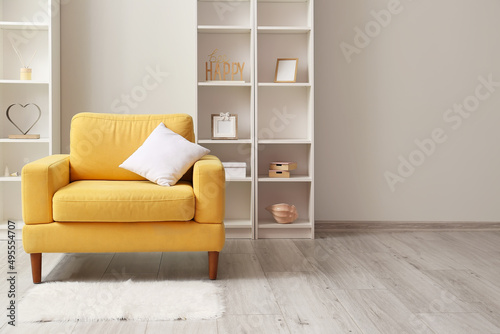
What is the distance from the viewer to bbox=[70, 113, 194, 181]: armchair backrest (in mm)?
3275

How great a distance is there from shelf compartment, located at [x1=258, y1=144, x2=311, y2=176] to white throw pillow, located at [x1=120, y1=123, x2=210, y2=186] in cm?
106

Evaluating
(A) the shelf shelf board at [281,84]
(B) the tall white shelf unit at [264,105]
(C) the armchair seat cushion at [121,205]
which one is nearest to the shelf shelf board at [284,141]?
(B) the tall white shelf unit at [264,105]

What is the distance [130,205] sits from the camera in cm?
272

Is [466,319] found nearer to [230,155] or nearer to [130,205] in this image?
[130,205]

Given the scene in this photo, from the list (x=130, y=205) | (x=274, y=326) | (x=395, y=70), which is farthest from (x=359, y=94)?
(x=274, y=326)

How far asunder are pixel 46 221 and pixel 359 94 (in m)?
2.60

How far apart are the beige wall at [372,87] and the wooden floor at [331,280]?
38cm

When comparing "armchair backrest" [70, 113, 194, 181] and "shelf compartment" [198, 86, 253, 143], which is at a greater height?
"shelf compartment" [198, 86, 253, 143]

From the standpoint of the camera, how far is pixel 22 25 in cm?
382

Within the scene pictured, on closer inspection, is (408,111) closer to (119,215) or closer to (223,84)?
(223,84)

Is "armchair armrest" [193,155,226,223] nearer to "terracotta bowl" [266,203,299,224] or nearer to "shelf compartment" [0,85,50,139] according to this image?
"terracotta bowl" [266,203,299,224]

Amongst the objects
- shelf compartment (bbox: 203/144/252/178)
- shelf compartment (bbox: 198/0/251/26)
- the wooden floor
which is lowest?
the wooden floor

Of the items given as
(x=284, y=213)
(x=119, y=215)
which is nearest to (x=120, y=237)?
(x=119, y=215)

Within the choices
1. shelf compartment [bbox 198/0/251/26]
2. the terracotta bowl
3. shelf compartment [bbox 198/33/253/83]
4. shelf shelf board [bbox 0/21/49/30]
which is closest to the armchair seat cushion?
the terracotta bowl
